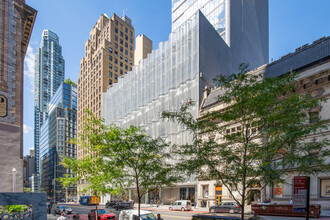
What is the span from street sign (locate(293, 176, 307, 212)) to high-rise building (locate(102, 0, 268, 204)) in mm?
26128

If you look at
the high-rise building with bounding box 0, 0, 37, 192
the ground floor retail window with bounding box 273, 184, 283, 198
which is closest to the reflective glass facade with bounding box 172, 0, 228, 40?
the ground floor retail window with bounding box 273, 184, 283, 198

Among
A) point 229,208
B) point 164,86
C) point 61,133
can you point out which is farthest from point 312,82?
point 61,133

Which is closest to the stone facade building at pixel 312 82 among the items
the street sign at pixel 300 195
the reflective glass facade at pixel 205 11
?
the street sign at pixel 300 195

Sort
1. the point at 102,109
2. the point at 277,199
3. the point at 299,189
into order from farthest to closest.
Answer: the point at 102,109 → the point at 277,199 → the point at 299,189

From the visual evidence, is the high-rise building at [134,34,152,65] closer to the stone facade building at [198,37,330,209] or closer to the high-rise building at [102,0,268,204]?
the high-rise building at [102,0,268,204]

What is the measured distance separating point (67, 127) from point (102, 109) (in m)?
65.1

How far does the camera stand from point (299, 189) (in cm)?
805

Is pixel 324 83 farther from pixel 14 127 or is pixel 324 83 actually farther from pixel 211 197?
pixel 14 127

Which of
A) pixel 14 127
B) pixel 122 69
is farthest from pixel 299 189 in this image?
pixel 122 69

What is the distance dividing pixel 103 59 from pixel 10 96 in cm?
6779

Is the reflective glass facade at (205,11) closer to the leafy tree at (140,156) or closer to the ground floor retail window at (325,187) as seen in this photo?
the ground floor retail window at (325,187)

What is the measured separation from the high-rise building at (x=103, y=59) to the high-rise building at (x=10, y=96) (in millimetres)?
62925

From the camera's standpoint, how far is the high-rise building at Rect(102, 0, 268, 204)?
46.9 meters

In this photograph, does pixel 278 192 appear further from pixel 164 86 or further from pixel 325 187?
pixel 164 86
